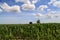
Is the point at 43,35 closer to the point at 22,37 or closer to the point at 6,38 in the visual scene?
the point at 22,37

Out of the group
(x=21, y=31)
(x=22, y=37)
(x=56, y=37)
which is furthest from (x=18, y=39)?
(x=56, y=37)

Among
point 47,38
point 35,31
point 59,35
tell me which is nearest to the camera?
point 47,38

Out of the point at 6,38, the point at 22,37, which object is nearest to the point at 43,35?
the point at 22,37

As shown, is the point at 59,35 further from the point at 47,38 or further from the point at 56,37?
the point at 47,38

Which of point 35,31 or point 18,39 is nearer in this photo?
point 18,39

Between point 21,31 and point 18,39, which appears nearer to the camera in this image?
point 18,39

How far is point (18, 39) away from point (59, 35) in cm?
212

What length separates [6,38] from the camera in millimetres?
8453

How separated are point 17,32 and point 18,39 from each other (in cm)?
120

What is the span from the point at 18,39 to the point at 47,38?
1.42m

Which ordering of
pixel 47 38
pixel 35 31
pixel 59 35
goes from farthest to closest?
pixel 35 31, pixel 59 35, pixel 47 38

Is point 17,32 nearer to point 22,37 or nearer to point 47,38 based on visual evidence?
point 22,37

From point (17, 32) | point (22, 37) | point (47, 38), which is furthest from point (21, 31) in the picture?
point (47, 38)

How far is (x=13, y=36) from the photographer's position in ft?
29.2
